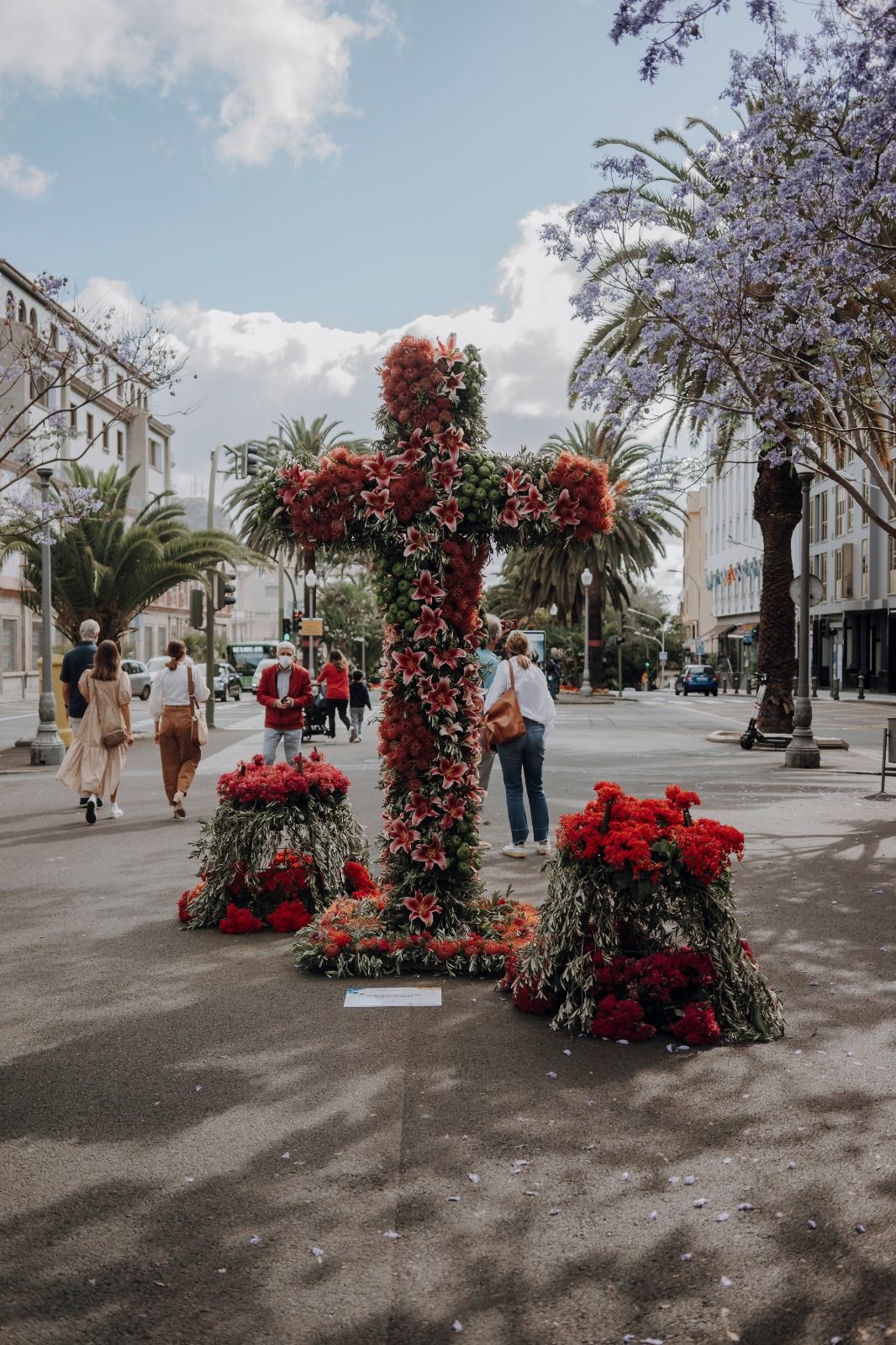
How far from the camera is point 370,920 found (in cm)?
679

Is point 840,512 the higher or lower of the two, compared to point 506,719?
higher

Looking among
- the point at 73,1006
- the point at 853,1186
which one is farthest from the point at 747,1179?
the point at 73,1006

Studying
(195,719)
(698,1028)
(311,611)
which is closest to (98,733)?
(195,719)

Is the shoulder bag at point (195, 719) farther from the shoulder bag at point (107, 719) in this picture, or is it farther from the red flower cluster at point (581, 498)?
the red flower cluster at point (581, 498)

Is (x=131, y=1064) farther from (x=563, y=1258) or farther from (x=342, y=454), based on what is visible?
(x=342, y=454)

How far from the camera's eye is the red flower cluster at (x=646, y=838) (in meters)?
5.21

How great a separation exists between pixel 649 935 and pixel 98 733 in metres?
8.04

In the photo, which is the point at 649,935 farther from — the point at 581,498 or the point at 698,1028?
the point at 581,498

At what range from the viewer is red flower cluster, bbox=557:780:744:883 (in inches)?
205

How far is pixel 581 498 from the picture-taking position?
6352 mm

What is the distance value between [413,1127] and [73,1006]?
223 cm

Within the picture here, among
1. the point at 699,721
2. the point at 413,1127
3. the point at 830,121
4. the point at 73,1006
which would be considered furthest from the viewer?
the point at 699,721

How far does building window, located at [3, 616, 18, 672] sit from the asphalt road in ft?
145

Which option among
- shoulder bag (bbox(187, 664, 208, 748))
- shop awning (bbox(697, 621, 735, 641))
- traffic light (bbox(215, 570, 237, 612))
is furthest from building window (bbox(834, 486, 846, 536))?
shoulder bag (bbox(187, 664, 208, 748))
